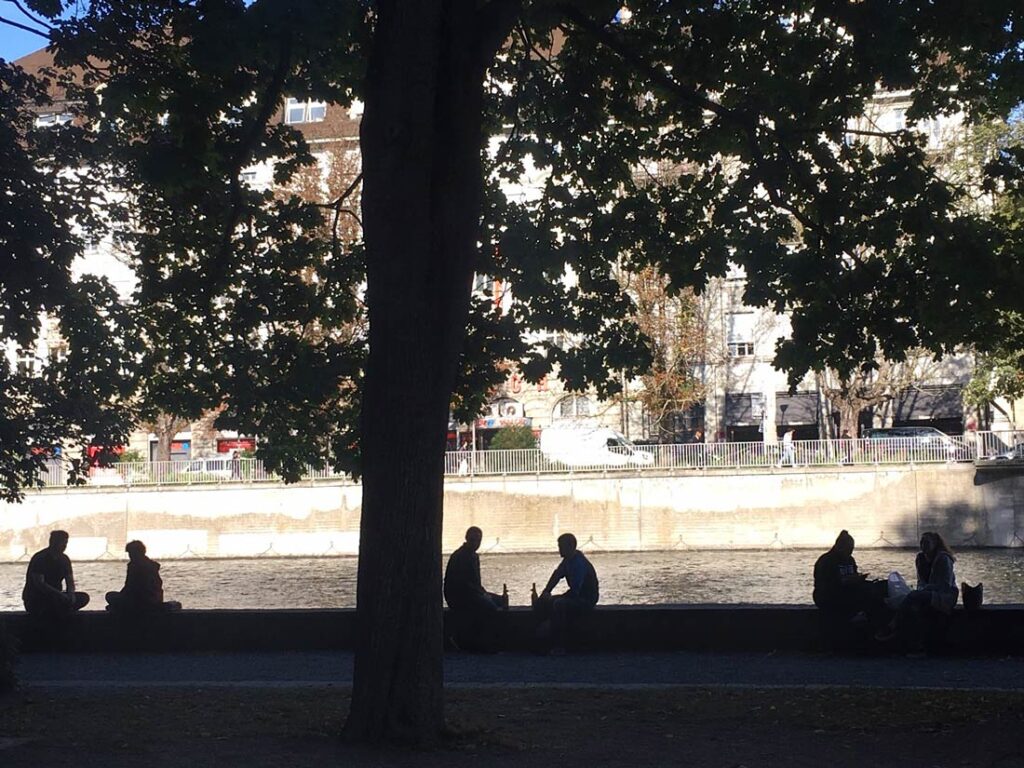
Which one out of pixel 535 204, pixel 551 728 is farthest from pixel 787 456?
pixel 551 728

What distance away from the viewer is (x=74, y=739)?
8.59 metres

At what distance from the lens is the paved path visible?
11.3 meters

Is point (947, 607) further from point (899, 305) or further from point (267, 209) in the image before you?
point (267, 209)

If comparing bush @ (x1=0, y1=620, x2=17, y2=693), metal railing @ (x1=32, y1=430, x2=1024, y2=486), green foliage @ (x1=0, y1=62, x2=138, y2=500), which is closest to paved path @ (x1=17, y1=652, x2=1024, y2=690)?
bush @ (x1=0, y1=620, x2=17, y2=693)

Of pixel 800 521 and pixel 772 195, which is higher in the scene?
pixel 772 195

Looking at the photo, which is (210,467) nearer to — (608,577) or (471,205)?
(608,577)

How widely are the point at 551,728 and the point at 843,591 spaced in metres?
4.72

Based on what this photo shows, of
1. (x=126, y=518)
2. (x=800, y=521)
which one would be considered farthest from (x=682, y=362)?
(x=126, y=518)

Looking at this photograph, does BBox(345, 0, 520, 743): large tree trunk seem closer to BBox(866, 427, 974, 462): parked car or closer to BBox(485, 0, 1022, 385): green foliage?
BBox(485, 0, 1022, 385): green foliage

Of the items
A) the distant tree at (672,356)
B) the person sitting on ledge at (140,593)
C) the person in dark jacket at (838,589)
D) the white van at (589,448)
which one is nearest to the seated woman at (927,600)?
the person in dark jacket at (838,589)

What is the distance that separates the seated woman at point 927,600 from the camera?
12352 millimetres

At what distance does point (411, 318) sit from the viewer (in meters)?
8.44

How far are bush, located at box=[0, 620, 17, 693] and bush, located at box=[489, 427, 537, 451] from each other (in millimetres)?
41080

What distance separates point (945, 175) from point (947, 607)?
3147 cm
